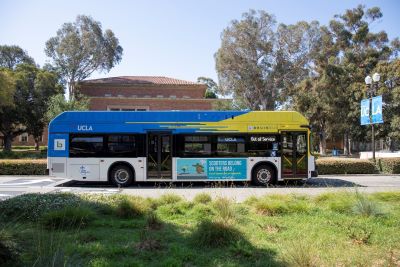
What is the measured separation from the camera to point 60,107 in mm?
36406

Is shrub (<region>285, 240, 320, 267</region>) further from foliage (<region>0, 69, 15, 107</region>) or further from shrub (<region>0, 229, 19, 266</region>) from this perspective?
foliage (<region>0, 69, 15, 107</region>)

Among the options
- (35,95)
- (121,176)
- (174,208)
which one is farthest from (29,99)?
(174,208)

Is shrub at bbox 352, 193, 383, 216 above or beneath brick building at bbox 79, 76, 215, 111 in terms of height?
beneath

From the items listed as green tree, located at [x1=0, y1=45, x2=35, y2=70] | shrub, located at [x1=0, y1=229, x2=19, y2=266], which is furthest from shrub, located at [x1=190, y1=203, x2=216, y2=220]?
green tree, located at [x1=0, y1=45, x2=35, y2=70]

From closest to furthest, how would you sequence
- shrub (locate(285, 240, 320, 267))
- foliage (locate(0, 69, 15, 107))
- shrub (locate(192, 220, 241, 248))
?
shrub (locate(285, 240, 320, 267)), shrub (locate(192, 220, 241, 248)), foliage (locate(0, 69, 15, 107))

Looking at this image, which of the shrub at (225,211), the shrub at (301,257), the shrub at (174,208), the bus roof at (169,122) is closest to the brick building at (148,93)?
the bus roof at (169,122)

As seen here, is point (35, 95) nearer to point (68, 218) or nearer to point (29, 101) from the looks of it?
point (29, 101)

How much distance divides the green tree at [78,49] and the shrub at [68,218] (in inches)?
1976

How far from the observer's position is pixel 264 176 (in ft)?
52.5

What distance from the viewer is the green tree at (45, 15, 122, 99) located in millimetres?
55406

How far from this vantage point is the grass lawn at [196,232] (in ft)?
16.5

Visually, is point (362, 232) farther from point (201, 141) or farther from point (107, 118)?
point (107, 118)

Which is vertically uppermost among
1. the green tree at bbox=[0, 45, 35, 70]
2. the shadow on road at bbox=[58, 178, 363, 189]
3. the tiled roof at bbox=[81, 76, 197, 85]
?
the green tree at bbox=[0, 45, 35, 70]

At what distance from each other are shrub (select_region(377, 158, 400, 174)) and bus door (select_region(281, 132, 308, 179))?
926 centimetres
